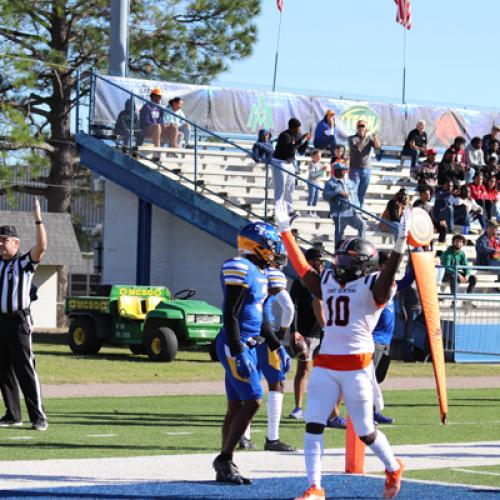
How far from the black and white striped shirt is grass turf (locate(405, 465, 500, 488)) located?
4.39 meters

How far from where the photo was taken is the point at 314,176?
27109mm

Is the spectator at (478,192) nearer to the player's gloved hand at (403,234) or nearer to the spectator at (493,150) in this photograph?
the spectator at (493,150)

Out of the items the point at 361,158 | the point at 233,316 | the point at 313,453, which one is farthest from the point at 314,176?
the point at 313,453

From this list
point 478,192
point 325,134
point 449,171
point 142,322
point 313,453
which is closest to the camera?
point 313,453

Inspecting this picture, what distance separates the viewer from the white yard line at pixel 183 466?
9.29 metres

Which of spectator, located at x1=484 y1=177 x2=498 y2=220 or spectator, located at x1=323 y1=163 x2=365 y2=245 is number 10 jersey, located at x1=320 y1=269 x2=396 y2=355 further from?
spectator, located at x1=484 y1=177 x2=498 y2=220

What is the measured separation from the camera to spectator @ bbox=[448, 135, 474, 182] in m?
28.4

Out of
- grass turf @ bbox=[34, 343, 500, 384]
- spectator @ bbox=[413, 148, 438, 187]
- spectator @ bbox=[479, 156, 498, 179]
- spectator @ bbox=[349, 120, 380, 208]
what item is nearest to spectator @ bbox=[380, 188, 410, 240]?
spectator @ bbox=[349, 120, 380, 208]

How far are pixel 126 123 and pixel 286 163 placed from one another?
4091mm

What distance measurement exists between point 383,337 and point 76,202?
4833 centimetres

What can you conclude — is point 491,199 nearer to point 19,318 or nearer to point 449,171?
point 449,171

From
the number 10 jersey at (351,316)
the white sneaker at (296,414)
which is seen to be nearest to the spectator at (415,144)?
the white sneaker at (296,414)

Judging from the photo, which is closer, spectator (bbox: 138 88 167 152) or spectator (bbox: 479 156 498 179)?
spectator (bbox: 138 88 167 152)

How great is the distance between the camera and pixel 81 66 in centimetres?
3831
